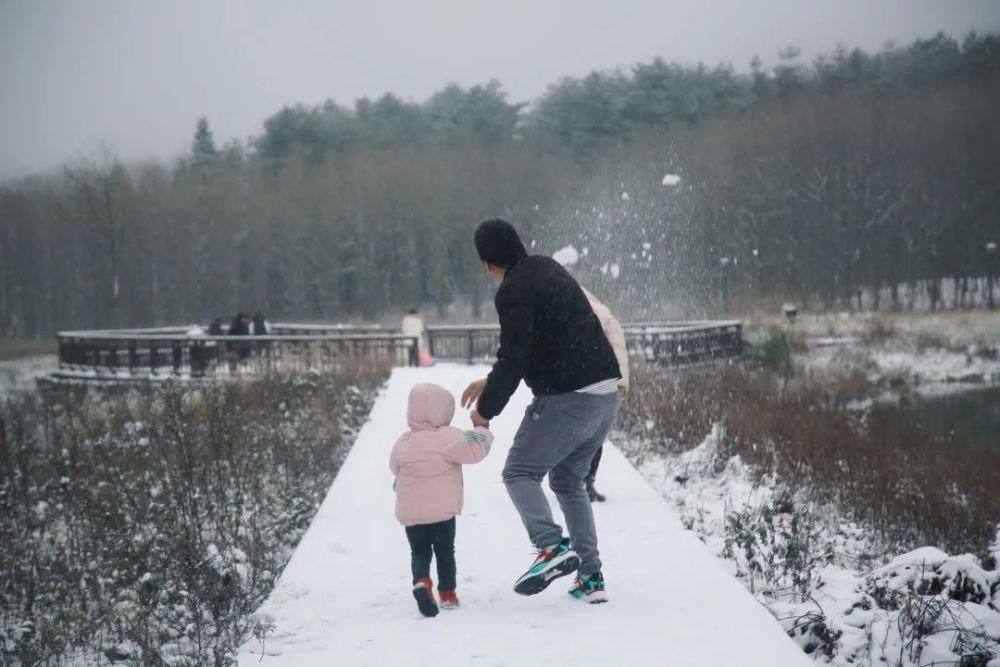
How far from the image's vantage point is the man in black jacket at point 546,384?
4848 millimetres

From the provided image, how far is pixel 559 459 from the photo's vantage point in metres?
5.05

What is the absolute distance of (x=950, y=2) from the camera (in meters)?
159

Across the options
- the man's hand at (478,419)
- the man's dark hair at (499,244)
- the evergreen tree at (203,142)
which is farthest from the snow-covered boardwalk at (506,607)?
the evergreen tree at (203,142)

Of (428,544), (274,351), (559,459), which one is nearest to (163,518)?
(428,544)

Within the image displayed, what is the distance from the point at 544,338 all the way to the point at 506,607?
1534 millimetres

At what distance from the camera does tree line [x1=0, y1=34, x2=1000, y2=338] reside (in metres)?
55.4

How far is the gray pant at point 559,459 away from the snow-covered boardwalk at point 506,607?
46 centimetres

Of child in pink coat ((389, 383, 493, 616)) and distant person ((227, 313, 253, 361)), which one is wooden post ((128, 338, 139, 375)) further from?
child in pink coat ((389, 383, 493, 616))

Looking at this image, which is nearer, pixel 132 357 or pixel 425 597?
pixel 425 597

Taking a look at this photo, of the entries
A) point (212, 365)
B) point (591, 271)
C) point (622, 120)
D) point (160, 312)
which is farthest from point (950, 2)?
point (212, 365)

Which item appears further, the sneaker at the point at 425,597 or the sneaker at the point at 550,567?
the sneaker at the point at 425,597

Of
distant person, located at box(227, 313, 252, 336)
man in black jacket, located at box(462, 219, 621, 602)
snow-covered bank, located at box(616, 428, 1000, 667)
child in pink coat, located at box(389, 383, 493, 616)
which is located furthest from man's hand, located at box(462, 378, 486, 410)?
distant person, located at box(227, 313, 252, 336)

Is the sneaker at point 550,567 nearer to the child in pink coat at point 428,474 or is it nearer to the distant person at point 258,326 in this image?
the child in pink coat at point 428,474

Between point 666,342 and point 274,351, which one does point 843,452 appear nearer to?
point 666,342
